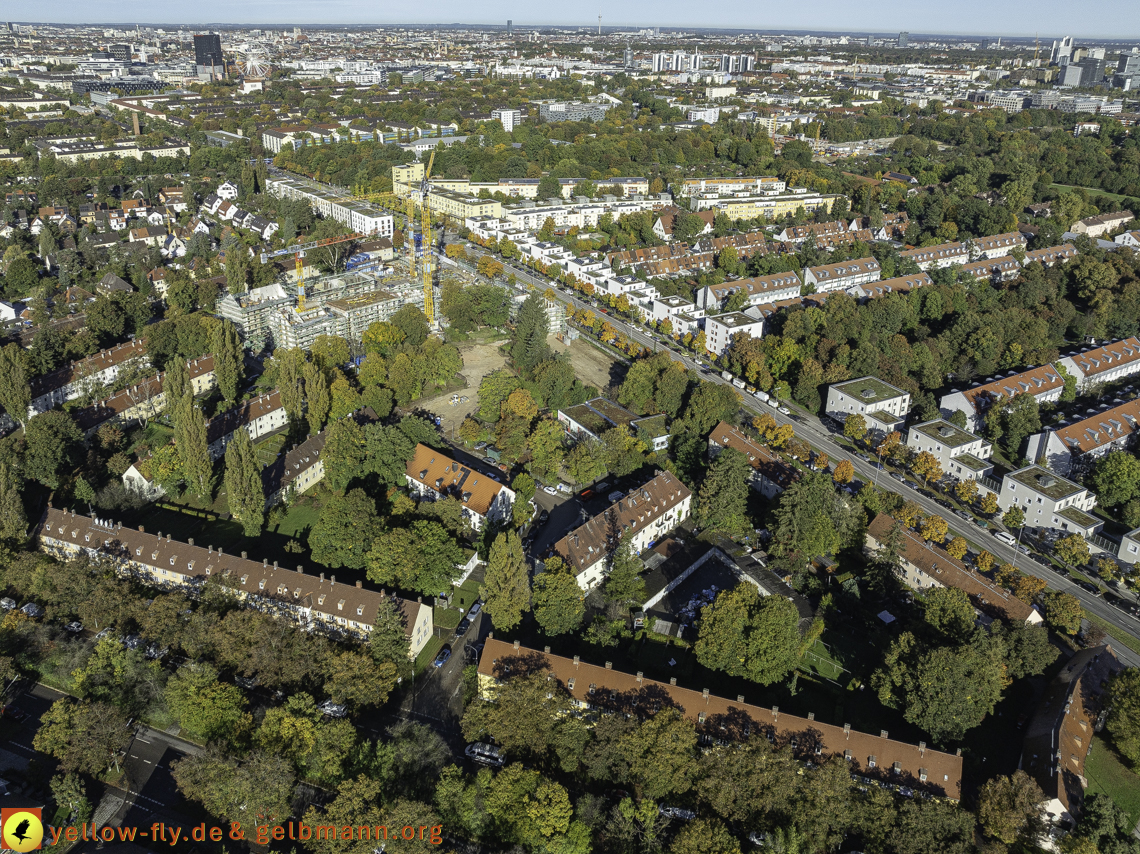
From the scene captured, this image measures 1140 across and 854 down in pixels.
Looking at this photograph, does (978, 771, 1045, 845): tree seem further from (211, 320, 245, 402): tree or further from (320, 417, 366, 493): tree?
(211, 320, 245, 402): tree

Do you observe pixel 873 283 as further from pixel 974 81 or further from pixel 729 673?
pixel 974 81

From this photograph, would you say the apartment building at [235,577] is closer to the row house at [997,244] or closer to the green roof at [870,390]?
the green roof at [870,390]

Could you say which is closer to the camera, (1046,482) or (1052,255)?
(1046,482)

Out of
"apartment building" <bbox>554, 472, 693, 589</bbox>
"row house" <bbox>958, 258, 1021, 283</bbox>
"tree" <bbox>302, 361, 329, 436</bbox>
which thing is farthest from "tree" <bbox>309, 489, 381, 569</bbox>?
"row house" <bbox>958, 258, 1021, 283</bbox>

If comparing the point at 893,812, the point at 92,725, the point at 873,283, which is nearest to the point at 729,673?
the point at 893,812

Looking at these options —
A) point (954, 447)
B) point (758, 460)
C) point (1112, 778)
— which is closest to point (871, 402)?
point (954, 447)

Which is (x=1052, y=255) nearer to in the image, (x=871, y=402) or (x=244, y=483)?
(x=871, y=402)
